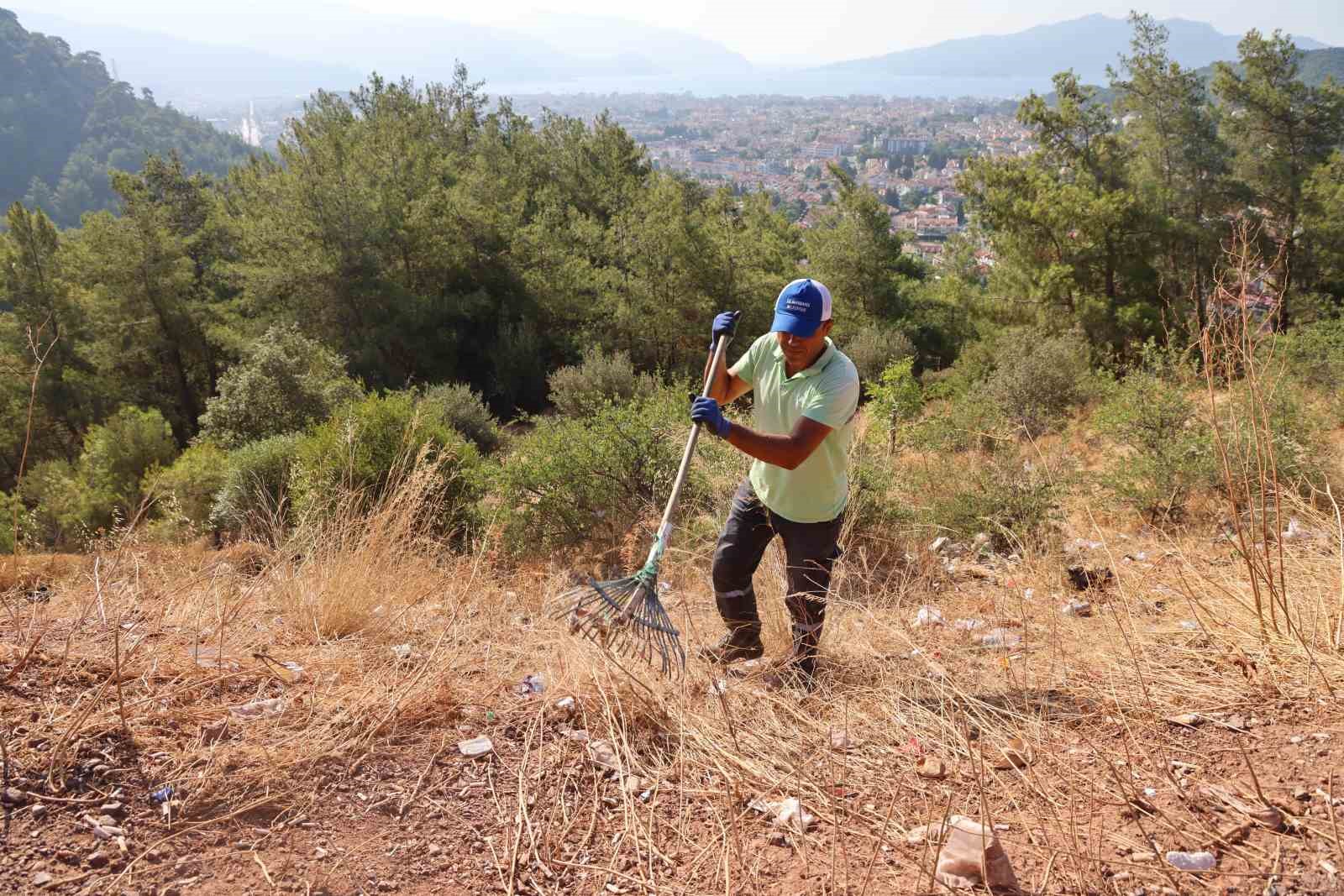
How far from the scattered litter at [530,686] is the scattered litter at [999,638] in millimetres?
1741

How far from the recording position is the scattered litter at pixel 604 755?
91.9 inches

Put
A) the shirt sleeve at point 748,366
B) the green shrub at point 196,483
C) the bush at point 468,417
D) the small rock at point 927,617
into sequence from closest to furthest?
the shirt sleeve at point 748,366 → the small rock at point 927,617 → the green shrub at point 196,483 → the bush at point 468,417

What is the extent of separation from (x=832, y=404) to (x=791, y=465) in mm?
258

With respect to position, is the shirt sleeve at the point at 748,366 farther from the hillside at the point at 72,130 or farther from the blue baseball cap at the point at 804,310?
the hillside at the point at 72,130

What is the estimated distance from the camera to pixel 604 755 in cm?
238

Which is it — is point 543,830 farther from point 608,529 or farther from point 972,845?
point 608,529

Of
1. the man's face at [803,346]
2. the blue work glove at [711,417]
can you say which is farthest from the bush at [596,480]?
the blue work glove at [711,417]

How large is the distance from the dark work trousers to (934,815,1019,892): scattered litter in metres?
1.05

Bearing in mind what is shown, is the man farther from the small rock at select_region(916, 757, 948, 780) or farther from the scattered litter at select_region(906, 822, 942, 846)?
the scattered litter at select_region(906, 822, 942, 846)

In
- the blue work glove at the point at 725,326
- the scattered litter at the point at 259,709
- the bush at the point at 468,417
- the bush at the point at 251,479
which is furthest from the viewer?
the bush at the point at 468,417

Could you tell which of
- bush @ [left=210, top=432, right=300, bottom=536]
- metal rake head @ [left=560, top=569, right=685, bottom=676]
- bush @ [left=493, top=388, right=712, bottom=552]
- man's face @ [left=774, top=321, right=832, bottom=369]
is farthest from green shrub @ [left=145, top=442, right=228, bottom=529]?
man's face @ [left=774, top=321, right=832, bottom=369]

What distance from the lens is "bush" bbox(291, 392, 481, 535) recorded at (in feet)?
21.9

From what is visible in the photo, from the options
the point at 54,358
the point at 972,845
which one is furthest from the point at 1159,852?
the point at 54,358

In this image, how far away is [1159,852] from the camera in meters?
1.82
